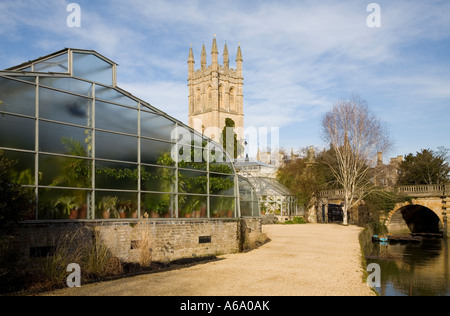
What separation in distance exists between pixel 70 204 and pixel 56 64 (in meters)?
4.10

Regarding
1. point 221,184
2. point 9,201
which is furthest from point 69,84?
point 221,184

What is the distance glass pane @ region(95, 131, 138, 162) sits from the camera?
40.3ft

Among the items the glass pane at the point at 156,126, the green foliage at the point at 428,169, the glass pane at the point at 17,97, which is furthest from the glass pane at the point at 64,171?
the green foliage at the point at 428,169

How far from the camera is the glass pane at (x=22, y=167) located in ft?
33.5

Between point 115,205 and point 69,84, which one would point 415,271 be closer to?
point 115,205

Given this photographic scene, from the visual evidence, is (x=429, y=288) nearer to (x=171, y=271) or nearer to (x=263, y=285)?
(x=263, y=285)

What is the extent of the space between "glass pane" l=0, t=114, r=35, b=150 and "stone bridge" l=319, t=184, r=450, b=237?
104 feet

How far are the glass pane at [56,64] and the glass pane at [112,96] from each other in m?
1.07

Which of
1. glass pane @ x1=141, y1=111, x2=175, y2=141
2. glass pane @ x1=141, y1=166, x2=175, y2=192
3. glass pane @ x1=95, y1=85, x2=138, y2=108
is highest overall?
glass pane @ x1=95, y1=85, x2=138, y2=108

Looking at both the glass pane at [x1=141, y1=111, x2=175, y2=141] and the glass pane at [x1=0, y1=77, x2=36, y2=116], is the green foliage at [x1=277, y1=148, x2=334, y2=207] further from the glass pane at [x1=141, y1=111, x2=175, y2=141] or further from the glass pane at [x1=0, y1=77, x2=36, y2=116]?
the glass pane at [x1=0, y1=77, x2=36, y2=116]

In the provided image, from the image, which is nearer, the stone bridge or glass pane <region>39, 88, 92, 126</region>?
glass pane <region>39, 88, 92, 126</region>

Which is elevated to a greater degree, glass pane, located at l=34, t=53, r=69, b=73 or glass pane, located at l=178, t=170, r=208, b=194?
glass pane, located at l=34, t=53, r=69, b=73

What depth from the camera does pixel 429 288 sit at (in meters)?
14.2

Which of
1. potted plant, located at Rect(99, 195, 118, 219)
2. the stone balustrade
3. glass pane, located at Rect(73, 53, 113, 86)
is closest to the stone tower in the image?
the stone balustrade
